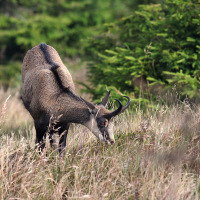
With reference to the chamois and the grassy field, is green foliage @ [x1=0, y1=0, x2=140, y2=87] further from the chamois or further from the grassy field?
the grassy field

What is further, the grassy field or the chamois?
the chamois

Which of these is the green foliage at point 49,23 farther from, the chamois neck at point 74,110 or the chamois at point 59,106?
the chamois neck at point 74,110

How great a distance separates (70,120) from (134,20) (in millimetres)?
3728

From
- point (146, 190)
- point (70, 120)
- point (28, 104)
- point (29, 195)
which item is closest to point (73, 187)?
point (29, 195)

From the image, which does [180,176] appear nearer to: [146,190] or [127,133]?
[146,190]

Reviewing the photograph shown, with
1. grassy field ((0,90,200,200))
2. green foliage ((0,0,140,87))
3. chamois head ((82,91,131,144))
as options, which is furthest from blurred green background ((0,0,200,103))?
green foliage ((0,0,140,87))

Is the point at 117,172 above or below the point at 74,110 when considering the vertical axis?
below

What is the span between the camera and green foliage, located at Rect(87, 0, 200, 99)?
7465 millimetres

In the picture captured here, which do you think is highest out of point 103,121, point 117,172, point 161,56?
point 161,56

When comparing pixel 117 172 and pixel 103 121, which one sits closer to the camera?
pixel 117 172

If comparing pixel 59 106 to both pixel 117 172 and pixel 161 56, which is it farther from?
pixel 161 56

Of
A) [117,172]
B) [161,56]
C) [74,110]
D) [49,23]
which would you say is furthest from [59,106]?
[49,23]

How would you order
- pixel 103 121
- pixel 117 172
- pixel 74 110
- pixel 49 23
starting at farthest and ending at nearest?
pixel 49 23 < pixel 74 110 < pixel 103 121 < pixel 117 172

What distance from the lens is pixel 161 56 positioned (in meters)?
8.03
